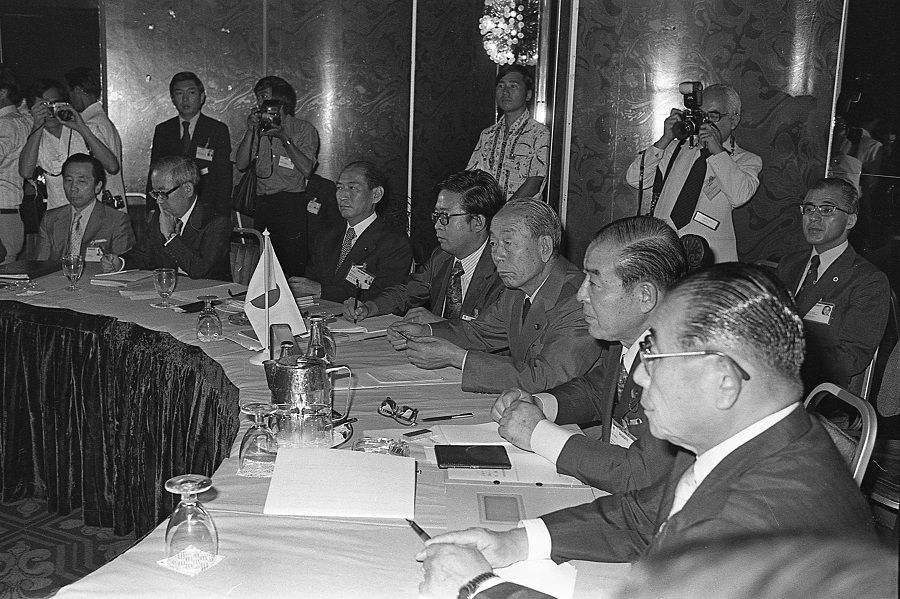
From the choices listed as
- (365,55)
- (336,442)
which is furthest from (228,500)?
(365,55)

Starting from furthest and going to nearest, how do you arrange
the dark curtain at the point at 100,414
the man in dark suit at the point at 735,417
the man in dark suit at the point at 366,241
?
the man in dark suit at the point at 366,241 → the dark curtain at the point at 100,414 → the man in dark suit at the point at 735,417

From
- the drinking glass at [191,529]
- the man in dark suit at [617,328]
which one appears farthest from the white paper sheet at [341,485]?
the man in dark suit at [617,328]

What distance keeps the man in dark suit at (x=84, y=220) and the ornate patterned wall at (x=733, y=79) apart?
9.87 ft

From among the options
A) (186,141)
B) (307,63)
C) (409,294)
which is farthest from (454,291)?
(307,63)

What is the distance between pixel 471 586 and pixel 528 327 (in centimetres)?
162

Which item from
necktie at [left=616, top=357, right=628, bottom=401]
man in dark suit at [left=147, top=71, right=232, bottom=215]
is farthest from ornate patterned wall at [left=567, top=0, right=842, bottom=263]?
necktie at [left=616, top=357, right=628, bottom=401]

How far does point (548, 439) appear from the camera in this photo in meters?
2.05

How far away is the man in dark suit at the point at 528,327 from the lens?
2697mm

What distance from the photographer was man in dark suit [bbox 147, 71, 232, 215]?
639 cm

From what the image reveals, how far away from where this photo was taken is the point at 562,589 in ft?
4.92

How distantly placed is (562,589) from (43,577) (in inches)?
86.4

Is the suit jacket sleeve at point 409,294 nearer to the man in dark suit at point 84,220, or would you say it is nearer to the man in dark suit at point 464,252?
the man in dark suit at point 464,252

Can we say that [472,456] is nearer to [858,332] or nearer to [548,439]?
[548,439]

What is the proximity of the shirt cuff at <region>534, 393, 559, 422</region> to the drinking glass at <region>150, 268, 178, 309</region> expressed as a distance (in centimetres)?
192
